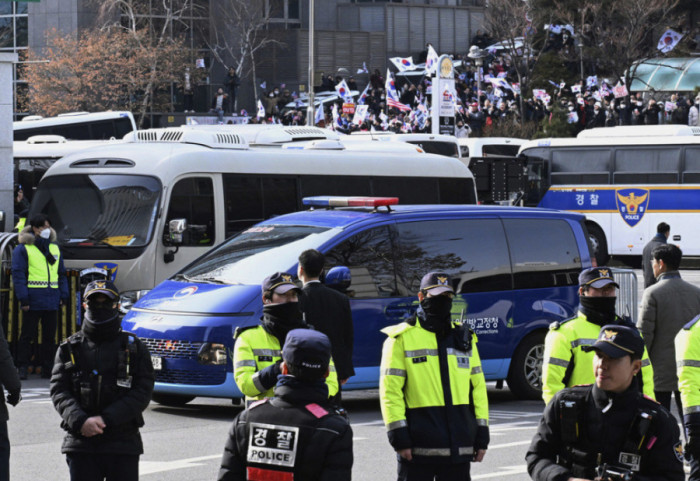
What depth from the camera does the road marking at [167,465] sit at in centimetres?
976

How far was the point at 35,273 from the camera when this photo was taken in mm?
15242

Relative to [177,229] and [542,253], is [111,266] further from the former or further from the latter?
[542,253]

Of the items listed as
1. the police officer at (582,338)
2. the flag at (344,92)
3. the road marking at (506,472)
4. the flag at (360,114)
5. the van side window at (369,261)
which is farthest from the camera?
the flag at (344,92)

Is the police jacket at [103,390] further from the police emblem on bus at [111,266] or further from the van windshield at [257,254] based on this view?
the police emblem on bus at [111,266]

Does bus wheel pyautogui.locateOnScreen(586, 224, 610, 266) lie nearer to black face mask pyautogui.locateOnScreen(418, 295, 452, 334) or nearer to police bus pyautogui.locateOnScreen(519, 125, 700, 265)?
police bus pyautogui.locateOnScreen(519, 125, 700, 265)

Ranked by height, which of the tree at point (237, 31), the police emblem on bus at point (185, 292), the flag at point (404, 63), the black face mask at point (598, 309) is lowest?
the police emblem on bus at point (185, 292)

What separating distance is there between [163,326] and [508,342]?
353cm

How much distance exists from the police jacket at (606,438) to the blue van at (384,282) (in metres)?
7.05

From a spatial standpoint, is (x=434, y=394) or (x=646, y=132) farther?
(x=646, y=132)

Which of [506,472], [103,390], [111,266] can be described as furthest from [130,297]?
[103,390]

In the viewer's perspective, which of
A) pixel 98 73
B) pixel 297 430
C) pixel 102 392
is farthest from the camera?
pixel 98 73

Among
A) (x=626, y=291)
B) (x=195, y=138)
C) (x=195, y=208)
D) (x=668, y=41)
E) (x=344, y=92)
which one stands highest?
(x=668, y=41)

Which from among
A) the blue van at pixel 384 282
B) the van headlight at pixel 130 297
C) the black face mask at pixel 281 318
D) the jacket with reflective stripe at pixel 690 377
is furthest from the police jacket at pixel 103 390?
the van headlight at pixel 130 297

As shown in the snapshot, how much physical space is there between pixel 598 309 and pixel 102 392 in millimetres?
2734
